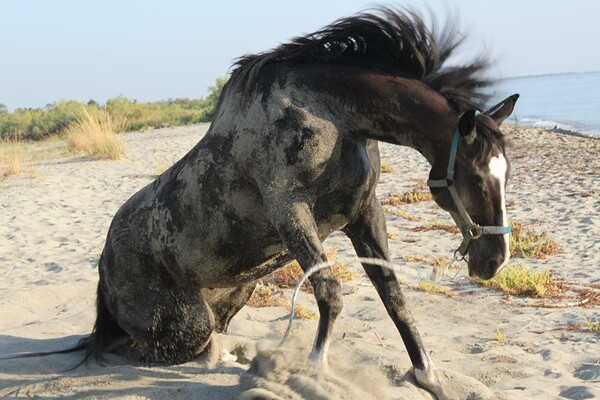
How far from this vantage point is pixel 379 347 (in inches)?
193

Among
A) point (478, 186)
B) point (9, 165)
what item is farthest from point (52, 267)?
point (9, 165)

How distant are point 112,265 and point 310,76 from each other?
5.83 feet

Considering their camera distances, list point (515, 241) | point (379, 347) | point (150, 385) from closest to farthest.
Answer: point (150, 385) < point (379, 347) < point (515, 241)

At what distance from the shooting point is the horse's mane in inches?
149

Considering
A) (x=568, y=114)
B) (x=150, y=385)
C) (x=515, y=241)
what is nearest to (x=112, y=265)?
(x=150, y=385)

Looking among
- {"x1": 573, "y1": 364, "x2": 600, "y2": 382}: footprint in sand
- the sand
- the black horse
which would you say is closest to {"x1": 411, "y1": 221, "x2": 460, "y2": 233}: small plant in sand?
the sand

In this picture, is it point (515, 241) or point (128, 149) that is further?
point (128, 149)

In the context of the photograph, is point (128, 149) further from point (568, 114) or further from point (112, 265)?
point (568, 114)

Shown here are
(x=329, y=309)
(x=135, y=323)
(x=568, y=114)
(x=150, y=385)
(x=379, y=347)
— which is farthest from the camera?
(x=568, y=114)

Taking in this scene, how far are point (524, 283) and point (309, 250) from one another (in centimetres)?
367

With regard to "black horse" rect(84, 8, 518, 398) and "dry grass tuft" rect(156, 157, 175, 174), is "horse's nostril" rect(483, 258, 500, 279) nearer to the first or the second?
"black horse" rect(84, 8, 518, 398)

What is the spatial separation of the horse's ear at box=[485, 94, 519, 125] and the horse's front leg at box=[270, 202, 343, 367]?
1.04m

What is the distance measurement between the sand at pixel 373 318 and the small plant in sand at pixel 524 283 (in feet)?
0.36

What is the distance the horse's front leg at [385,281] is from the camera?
4035 millimetres
